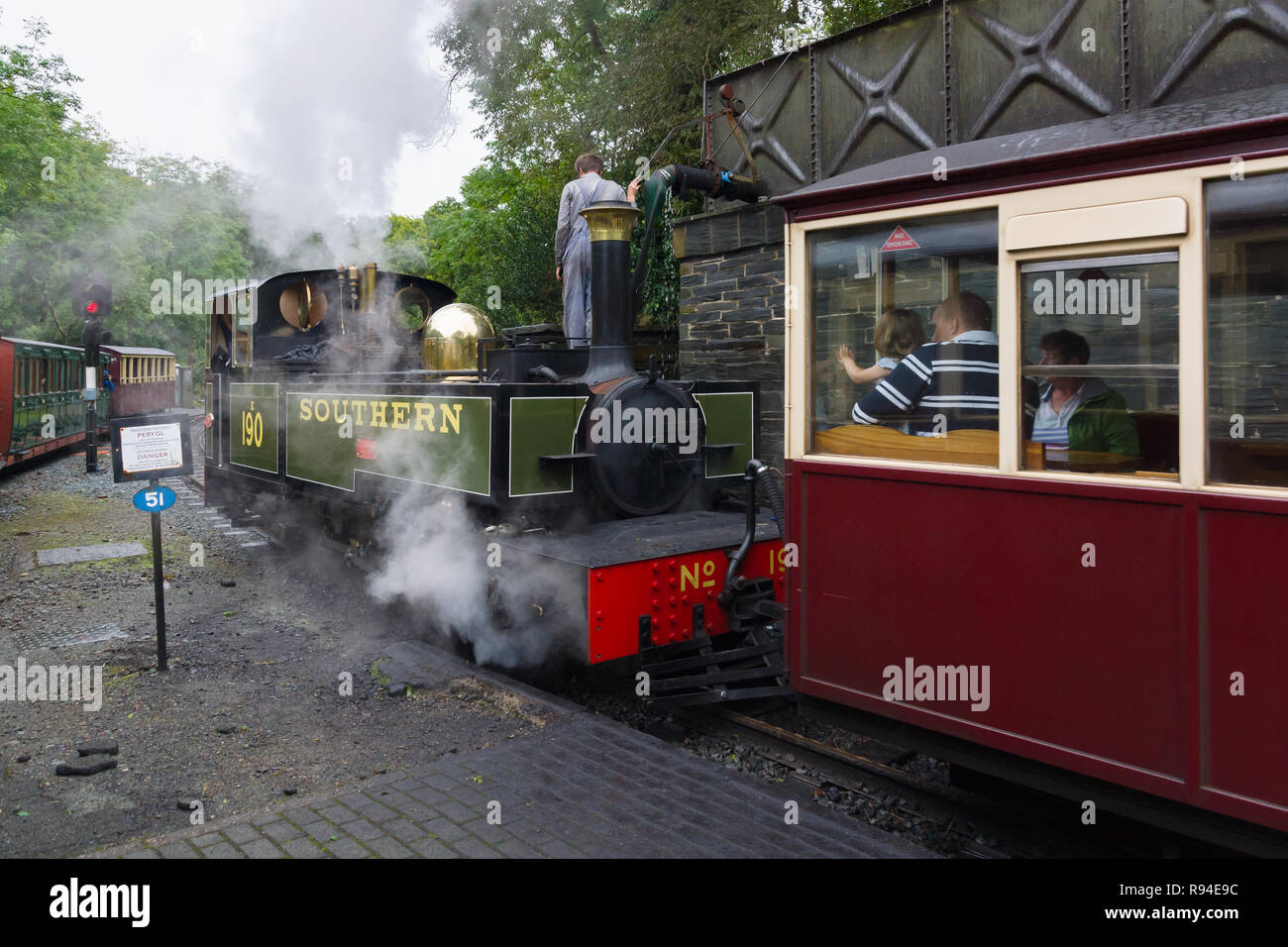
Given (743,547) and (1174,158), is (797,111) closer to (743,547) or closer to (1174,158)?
(743,547)

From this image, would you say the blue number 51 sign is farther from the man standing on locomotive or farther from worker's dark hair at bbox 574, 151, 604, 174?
worker's dark hair at bbox 574, 151, 604, 174

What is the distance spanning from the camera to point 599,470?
5.39 m

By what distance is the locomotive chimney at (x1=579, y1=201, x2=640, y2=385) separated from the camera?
18.0 feet

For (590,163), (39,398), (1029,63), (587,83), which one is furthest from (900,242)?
(39,398)

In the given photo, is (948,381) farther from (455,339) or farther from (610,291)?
(455,339)

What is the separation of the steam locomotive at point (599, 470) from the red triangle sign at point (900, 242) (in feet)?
5.11

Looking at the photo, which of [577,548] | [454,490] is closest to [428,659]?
[454,490]

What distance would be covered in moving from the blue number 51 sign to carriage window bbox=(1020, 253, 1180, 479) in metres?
4.82

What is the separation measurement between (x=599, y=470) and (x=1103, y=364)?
302 centimetres

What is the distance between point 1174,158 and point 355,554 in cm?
605

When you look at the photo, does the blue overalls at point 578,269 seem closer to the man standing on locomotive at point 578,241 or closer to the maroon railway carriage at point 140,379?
the man standing on locomotive at point 578,241

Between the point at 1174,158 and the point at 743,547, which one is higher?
the point at 1174,158

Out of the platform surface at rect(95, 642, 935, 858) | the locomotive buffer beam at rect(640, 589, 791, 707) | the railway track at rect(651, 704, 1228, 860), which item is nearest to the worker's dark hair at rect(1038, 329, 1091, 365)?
the railway track at rect(651, 704, 1228, 860)

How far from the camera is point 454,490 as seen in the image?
5523 millimetres
